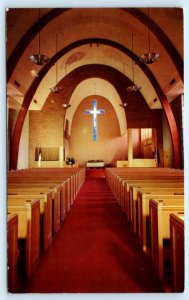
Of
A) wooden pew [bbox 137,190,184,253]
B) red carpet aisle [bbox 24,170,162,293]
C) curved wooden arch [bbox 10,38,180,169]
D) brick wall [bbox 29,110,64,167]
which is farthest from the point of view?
brick wall [bbox 29,110,64,167]

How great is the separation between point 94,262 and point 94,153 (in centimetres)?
1619

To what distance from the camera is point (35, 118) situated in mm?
14883

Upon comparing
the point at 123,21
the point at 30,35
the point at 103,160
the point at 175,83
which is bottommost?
the point at 103,160

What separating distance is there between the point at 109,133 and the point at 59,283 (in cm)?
1693

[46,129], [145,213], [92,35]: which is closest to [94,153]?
[46,129]

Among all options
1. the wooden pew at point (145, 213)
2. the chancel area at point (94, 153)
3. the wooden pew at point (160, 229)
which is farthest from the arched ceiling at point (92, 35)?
the wooden pew at point (160, 229)

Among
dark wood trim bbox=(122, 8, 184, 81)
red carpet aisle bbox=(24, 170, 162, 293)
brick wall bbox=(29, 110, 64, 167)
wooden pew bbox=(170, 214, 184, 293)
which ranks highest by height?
dark wood trim bbox=(122, 8, 184, 81)

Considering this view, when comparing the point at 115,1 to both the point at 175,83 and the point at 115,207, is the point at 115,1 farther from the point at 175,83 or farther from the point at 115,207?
the point at 175,83

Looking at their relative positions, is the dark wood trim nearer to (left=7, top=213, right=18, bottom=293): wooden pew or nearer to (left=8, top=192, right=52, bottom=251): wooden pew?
(left=8, top=192, right=52, bottom=251): wooden pew

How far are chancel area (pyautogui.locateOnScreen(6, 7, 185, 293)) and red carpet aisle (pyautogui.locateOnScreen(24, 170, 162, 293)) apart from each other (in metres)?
0.01

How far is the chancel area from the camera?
8.62 ft

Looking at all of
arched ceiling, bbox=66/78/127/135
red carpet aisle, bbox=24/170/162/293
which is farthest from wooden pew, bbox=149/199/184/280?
arched ceiling, bbox=66/78/127/135

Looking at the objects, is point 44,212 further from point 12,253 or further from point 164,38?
point 164,38
